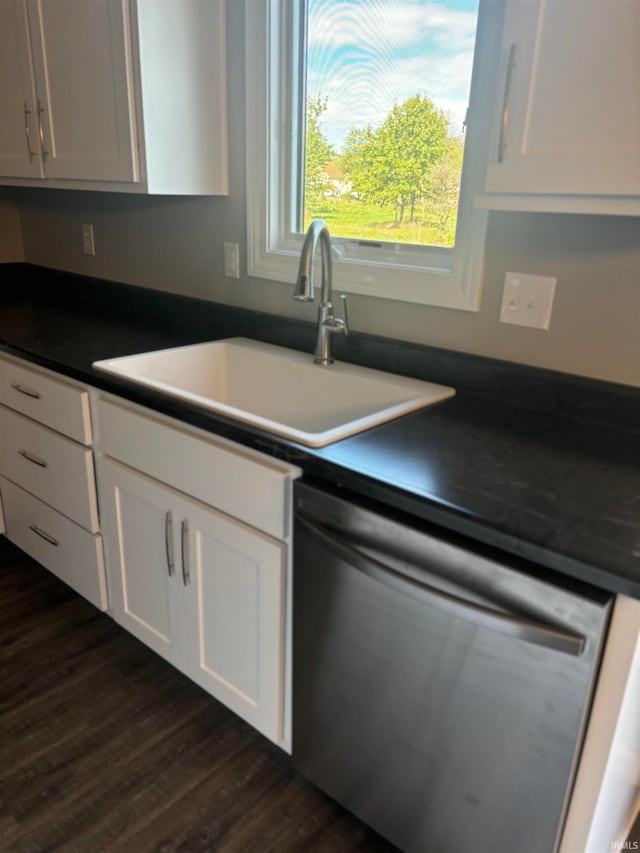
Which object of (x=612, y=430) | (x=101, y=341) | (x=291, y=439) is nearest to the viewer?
(x=291, y=439)

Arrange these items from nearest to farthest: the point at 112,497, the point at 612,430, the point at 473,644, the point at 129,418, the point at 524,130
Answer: the point at 473,644 → the point at 524,130 → the point at 612,430 → the point at 129,418 → the point at 112,497

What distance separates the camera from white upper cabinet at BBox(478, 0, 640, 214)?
3.24ft

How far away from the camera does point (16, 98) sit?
2145 millimetres

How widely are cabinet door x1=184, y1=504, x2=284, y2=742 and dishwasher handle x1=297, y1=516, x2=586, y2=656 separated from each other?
0.18 metres

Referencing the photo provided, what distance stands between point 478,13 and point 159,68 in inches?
34.5

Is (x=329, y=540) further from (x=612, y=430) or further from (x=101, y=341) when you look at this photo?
(x=101, y=341)

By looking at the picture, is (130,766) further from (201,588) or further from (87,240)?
(87,240)

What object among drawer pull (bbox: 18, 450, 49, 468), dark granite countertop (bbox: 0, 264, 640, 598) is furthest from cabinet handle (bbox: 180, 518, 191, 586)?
drawer pull (bbox: 18, 450, 49, 468)

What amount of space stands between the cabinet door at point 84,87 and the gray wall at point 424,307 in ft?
1.01

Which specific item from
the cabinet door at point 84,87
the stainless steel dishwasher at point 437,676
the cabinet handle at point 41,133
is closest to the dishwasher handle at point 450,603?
the stainless steel dishwasher at point 437,676

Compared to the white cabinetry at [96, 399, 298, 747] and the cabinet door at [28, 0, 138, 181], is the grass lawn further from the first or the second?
the white cabinetry at [96, 399, 298, 747]

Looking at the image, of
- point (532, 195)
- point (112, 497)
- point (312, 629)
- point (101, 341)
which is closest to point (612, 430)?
point (532, 195)

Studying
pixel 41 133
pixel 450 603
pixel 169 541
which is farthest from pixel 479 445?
pixel 41 133

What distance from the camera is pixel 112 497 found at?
1722 mm
